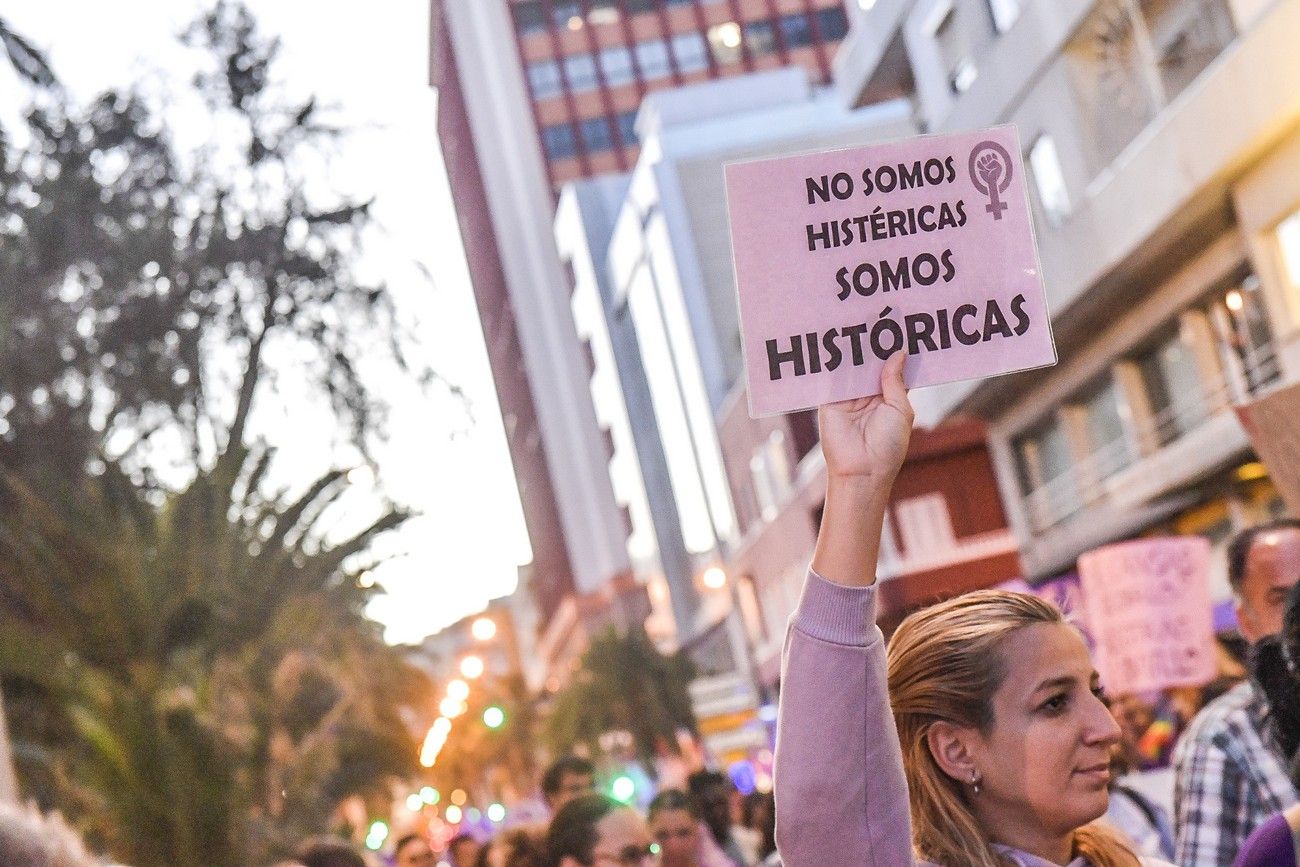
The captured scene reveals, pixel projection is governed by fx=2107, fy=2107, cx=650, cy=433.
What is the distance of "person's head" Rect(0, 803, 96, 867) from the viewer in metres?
2.18

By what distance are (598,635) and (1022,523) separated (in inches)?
1048

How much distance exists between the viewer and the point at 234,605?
19.9 metres

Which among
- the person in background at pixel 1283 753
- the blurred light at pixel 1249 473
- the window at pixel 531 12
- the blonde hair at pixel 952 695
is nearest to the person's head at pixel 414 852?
the person in background at pixel 1283 753

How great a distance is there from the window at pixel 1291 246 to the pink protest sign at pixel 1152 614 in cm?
1316

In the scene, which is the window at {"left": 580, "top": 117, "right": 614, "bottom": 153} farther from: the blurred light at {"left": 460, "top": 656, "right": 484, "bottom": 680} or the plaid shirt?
the plaid shirt

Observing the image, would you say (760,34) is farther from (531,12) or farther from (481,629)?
(481,629)

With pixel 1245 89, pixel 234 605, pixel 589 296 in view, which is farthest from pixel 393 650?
pixel 589 296

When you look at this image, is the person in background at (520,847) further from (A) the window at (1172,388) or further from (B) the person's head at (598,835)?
(A) the window at (1172,388)

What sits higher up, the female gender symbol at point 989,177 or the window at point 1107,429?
the window at point 1107,429

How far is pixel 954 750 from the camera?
3.16 metres

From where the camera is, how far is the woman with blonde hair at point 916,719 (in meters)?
2.79

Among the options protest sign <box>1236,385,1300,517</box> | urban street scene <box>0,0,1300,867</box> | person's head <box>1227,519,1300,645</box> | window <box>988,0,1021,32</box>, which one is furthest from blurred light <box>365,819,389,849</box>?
protest sign <box>1236,385,1300,517</box>

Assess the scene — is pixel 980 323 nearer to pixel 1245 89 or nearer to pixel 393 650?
pixel 1245 89

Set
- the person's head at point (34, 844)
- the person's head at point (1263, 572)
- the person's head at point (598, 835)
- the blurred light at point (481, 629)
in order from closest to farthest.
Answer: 1. the person's head at point (34, 844)
2. the person's head at point (1263, 572)
3. the person's head at point (598, 835)
4. the blurred light at point (481, 629)
